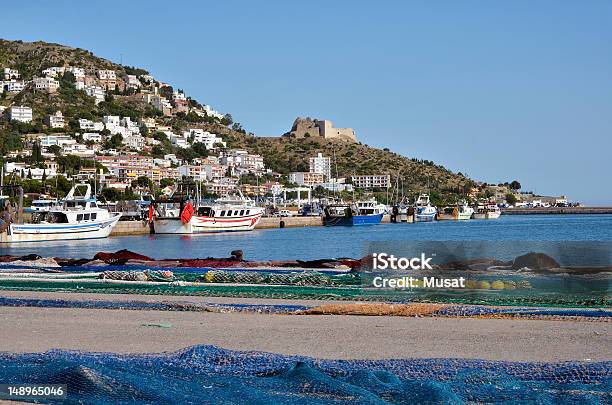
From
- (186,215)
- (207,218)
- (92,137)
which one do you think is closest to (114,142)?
(92,137)

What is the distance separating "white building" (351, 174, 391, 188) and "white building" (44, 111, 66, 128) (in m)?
59.3

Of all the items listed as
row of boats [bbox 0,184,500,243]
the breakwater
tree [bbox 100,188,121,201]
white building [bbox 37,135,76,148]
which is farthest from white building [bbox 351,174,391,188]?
row of boats [bbox 0,184,500,243]

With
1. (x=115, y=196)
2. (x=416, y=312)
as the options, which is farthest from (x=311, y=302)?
(x=115, y=196)

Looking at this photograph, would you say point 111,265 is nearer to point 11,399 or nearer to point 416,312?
point 416,312

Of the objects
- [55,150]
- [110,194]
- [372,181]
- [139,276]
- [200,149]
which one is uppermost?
[200,149]

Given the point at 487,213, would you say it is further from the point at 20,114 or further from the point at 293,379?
the point at 293,379

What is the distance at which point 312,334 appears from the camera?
10328 mm

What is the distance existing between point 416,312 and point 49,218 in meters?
48.4

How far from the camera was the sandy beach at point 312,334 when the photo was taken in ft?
30.2

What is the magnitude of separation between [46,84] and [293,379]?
651 ft

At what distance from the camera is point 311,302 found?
44.7ft

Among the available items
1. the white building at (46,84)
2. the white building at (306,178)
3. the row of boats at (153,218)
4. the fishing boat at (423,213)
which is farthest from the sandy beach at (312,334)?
the white building at (46,84)

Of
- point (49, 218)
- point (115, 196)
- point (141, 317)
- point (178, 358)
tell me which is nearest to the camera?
point (178, 358)

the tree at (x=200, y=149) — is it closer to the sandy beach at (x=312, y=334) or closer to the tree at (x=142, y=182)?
the tree at (x=142, y=182)
